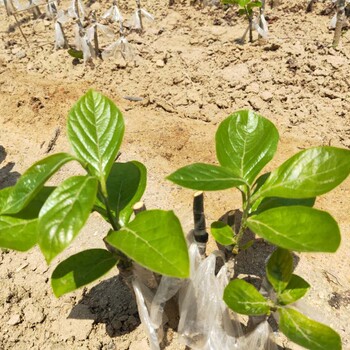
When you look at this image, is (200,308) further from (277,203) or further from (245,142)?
(245,142)

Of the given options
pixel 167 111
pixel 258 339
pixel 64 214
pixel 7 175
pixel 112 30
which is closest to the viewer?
pixel 64 214

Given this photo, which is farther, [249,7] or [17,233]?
[249,7]

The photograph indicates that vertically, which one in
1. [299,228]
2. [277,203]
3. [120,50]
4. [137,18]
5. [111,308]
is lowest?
[111,308]

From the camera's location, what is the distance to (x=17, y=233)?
2.95 feet

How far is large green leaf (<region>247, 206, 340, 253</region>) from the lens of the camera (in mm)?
787

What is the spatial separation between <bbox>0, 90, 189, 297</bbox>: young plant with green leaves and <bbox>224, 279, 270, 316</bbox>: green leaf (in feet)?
0.99

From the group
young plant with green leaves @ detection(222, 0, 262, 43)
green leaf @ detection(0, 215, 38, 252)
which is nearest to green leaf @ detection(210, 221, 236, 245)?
green leaf @ detection(0, 215, 38, 252)

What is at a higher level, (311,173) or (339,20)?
(311,173)

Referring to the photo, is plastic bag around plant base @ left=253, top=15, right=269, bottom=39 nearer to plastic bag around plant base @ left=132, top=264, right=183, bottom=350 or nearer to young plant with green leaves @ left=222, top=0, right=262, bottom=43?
young plant with green leaves @ left=222, top=0, right=262, bottom=43

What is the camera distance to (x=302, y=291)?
1.03 m

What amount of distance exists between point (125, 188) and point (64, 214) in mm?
370

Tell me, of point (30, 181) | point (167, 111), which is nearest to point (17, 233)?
point (30, 181)

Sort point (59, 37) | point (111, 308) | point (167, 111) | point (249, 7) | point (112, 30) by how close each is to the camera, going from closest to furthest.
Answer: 1. point (111, 308)
2. point (167, 111)
3. point (249, 7)
4. point (59, 37)
5. point (112, 30)

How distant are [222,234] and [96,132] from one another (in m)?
0.47
